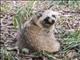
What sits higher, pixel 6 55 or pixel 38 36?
pixel 38 36

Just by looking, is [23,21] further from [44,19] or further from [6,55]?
[6,55]

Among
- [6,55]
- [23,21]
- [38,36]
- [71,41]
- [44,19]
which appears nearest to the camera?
[6,55]

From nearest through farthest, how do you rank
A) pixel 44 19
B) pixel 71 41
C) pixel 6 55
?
pixel 6 55 → pixel 44 19 → pixel 71 41

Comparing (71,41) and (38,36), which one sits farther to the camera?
(71,41)

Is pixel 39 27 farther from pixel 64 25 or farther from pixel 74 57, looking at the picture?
pixel 64 25

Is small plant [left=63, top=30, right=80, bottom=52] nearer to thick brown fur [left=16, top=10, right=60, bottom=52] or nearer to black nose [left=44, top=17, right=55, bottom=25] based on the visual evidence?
thick brown fur [left=16, top=10, right=60, bottom=52]

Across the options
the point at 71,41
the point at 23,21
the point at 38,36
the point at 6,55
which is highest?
the point at 23,21

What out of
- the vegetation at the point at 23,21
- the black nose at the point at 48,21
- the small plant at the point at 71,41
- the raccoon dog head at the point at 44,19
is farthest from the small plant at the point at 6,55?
the small plant at the point at 71,41

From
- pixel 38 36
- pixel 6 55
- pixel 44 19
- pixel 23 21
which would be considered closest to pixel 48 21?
pixel 44 19

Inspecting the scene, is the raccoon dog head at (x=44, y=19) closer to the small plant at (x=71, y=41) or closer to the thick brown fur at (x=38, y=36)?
the thick brown fur at (x=38, y=36)

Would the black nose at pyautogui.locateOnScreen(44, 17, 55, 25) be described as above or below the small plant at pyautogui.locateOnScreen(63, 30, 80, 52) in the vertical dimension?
above

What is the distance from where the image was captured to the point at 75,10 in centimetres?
750

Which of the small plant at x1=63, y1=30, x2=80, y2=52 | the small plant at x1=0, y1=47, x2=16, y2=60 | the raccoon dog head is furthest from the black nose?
the small plant at x1=0, y1=47, x2=16, y2=60

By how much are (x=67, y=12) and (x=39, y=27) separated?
2229 millimetres
